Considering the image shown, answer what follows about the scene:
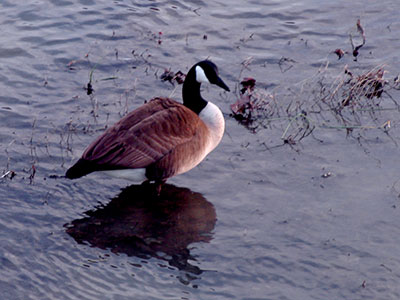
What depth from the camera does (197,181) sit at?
8547 millimetres

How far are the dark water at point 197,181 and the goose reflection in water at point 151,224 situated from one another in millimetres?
21

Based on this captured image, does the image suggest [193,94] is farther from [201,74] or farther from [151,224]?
[151,224]

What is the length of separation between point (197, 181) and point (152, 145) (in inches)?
36.3

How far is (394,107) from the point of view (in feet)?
32.8

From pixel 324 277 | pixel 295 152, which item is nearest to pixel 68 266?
pixel 324 277

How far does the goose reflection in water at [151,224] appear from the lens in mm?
7195

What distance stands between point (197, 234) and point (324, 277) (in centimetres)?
148

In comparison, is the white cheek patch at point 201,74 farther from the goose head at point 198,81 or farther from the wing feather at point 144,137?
the wing feather at point 144,137

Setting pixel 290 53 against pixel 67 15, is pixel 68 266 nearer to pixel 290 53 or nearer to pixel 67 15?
pixel 290 53

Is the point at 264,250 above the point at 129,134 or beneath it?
beneath

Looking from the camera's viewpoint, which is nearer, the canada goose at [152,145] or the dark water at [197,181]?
the dark water at [197,181]

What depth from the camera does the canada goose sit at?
766cm

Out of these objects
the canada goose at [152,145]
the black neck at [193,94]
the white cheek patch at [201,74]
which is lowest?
the canada goose at [152,145]

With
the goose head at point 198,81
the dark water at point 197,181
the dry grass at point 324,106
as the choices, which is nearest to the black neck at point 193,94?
the goose head at point 198,81
